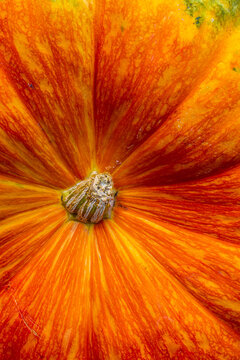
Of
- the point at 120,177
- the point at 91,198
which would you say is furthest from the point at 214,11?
the point at 91,198

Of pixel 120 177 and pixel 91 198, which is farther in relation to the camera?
pixel 120 177

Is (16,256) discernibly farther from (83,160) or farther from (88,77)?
(88,77)

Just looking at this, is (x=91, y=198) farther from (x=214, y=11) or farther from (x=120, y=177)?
(x=214, y=11)

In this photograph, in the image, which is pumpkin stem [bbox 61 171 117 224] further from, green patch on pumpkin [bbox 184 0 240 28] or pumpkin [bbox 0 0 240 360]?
green patch on pumpkin [bbox 184 0 240 28]

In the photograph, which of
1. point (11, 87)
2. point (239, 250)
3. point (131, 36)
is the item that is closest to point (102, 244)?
point (239, 250)

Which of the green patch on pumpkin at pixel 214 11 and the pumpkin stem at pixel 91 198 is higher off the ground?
the green patch on pumpkin at pixel 214 11

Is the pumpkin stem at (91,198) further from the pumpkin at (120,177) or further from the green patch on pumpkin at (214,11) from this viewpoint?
the green patch on pumpkin at (214,11)

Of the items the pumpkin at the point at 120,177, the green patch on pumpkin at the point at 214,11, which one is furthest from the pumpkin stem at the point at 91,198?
the green patch on pumpkin at the point at 214,11
